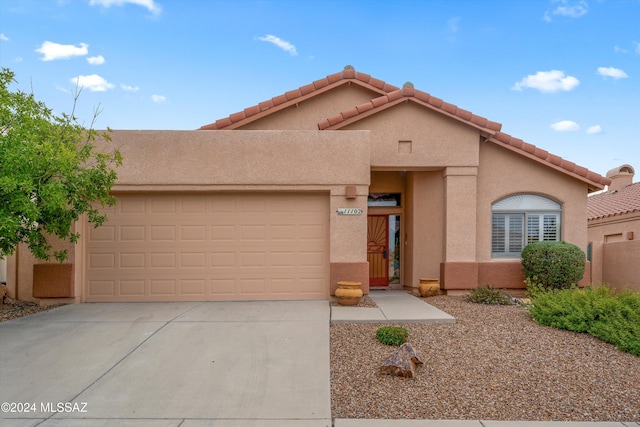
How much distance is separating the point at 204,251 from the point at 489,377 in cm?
667

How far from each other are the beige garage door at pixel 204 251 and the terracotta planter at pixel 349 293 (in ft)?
2.52

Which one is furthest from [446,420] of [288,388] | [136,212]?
[136,212]

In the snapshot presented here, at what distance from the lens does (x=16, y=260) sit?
10156 millimetres

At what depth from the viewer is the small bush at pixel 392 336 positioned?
6.72m

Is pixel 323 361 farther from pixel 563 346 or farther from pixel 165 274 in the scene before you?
pixel 165 274

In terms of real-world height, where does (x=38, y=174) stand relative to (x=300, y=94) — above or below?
below

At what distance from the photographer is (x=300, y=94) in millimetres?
13633

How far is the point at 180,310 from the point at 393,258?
684 centimetres

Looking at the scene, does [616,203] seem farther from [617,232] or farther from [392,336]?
[392,336]

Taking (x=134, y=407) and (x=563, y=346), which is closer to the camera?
(x=134, y=407)

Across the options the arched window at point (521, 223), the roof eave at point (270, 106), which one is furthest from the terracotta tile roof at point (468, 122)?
the roof eave at point (270, 106)

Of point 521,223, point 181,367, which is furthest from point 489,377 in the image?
point 521,223

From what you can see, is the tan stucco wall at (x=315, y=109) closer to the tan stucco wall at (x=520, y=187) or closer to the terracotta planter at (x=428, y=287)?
the tan stucco wall at (x=520, y=187)

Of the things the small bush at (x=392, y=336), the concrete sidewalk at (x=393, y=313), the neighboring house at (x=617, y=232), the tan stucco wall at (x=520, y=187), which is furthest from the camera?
the neighboring house at (x=617, y=232)
